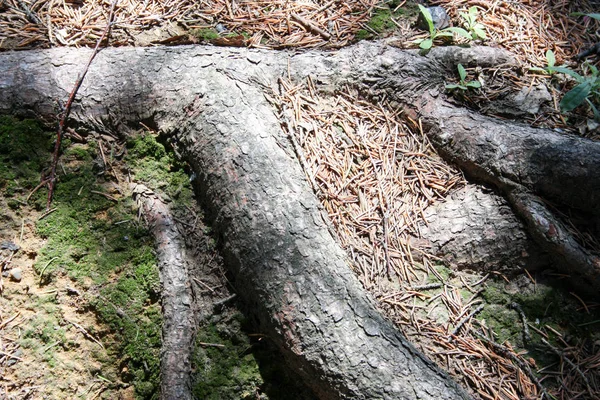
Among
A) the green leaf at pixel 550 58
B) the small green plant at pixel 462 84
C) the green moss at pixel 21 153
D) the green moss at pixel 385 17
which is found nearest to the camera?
the green moss at pixel 21 153

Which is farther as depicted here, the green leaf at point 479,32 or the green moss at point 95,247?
the green leaf at point 479,32

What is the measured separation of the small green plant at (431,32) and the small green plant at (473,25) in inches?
2.2

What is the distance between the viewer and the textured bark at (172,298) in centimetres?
234

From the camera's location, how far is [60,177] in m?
2.75

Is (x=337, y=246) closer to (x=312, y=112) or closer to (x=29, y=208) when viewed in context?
(x=312, y=112)

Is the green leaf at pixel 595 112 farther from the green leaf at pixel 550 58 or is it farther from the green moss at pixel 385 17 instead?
the green moss at pixel 385 17

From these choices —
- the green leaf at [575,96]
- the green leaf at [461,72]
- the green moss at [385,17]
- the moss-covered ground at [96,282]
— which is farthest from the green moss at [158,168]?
the green leaf at [575,96]

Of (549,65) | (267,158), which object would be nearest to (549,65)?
(549,65)

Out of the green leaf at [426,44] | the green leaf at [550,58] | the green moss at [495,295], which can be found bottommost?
the green moss at [495,295]

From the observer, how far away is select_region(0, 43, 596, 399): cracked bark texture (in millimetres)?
2170

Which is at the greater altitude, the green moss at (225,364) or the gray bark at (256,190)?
the gray bark at (256,190)

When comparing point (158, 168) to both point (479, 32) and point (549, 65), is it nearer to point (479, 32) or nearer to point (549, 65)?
point (479, 32)

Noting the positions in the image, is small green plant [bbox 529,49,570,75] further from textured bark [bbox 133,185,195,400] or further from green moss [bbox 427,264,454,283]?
textured bark [bbox 133,185,195,400]

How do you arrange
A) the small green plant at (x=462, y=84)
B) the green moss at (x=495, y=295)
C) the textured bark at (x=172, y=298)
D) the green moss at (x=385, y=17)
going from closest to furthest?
1. the textured bark at (x=172, y=298)
2. the green moss at (x=495, y=295)
3. the small green plant at (x=462, y=84)
4. the green moss at (x=385, y=17)
